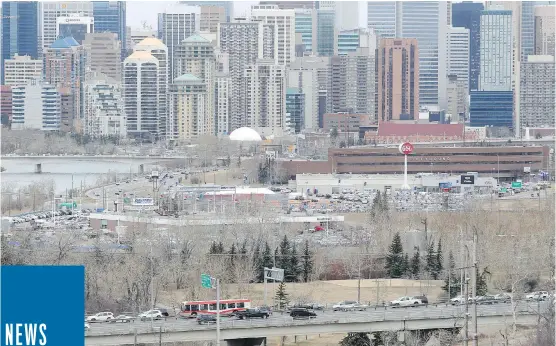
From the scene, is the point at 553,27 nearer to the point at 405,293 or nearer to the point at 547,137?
the point at 547,137

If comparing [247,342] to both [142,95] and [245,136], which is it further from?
[142,95]

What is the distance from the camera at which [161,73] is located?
Answer: 4484 centimetres

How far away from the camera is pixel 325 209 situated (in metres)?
17.2

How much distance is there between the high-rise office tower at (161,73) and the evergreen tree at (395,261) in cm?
3092

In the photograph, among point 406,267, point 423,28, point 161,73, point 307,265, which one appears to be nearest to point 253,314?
point 307,265

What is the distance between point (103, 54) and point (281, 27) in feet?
20.4

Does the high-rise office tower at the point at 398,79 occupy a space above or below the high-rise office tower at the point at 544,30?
below

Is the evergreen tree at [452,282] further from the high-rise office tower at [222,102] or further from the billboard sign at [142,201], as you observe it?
the high-rise office tower at [222,102]

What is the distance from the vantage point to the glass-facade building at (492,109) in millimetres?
40969

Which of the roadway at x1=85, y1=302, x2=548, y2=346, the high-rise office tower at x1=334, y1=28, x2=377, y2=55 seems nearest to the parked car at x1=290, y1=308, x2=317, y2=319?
the roadway at x1=85, y1=302, x2=548, y2=346

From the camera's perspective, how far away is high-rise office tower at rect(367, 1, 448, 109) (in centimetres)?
5131

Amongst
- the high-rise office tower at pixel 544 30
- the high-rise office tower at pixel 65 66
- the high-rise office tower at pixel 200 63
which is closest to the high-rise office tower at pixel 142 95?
the high-rise office tower at pixel 200 63

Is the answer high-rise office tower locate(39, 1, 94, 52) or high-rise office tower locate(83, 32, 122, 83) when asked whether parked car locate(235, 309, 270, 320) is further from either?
high-rise office tower locate(39, 1, 94, 52)

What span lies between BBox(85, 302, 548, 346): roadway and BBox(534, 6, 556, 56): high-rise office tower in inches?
1681
